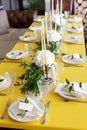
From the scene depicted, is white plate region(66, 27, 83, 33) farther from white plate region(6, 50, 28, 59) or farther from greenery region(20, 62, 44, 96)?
greenery region(20, 62, 44, 96)

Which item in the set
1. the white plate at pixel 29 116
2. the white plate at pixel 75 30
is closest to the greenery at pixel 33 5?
the white plate at pixel 75 30

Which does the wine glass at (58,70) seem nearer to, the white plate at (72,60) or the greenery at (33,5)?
the white plate at (72,60)

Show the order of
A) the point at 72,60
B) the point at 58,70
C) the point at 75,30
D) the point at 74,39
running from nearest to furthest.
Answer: the point at 58,70, the point at 72,60, the point at 74,39, the point at 75,30

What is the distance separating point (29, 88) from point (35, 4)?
416 cm

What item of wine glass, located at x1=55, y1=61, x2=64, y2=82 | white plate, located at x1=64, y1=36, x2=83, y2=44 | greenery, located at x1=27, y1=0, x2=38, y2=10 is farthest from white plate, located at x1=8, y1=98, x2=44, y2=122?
greenery, located at x1=27, y1=0, x2=38, y2=10

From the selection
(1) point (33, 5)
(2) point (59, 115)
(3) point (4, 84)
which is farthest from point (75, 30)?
(1) point (33, 5)

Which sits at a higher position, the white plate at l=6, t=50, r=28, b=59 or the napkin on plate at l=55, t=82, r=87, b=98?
the white plate at l=6, t=50, r=28, b=59

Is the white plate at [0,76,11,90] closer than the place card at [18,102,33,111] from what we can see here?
No

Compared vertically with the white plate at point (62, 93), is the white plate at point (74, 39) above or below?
above

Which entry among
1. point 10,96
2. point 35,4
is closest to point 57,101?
point 10,96

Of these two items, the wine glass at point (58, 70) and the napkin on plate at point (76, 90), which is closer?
the napkin on plate at point (76, 90)

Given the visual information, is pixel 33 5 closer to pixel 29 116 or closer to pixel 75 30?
pixel 75 30

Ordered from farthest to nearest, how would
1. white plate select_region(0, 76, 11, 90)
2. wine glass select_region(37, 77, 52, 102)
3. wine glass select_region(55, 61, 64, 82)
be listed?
wine glass select_region(55, 61, 64, 82) < white plate select_region(0, 76, 11, 90) < wine glass select_region(37, 77, 52, 102)

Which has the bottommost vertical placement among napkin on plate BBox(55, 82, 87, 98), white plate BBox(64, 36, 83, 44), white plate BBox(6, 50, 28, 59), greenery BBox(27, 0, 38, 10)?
napkin on plate BBox(55, 82, 87, 98)
